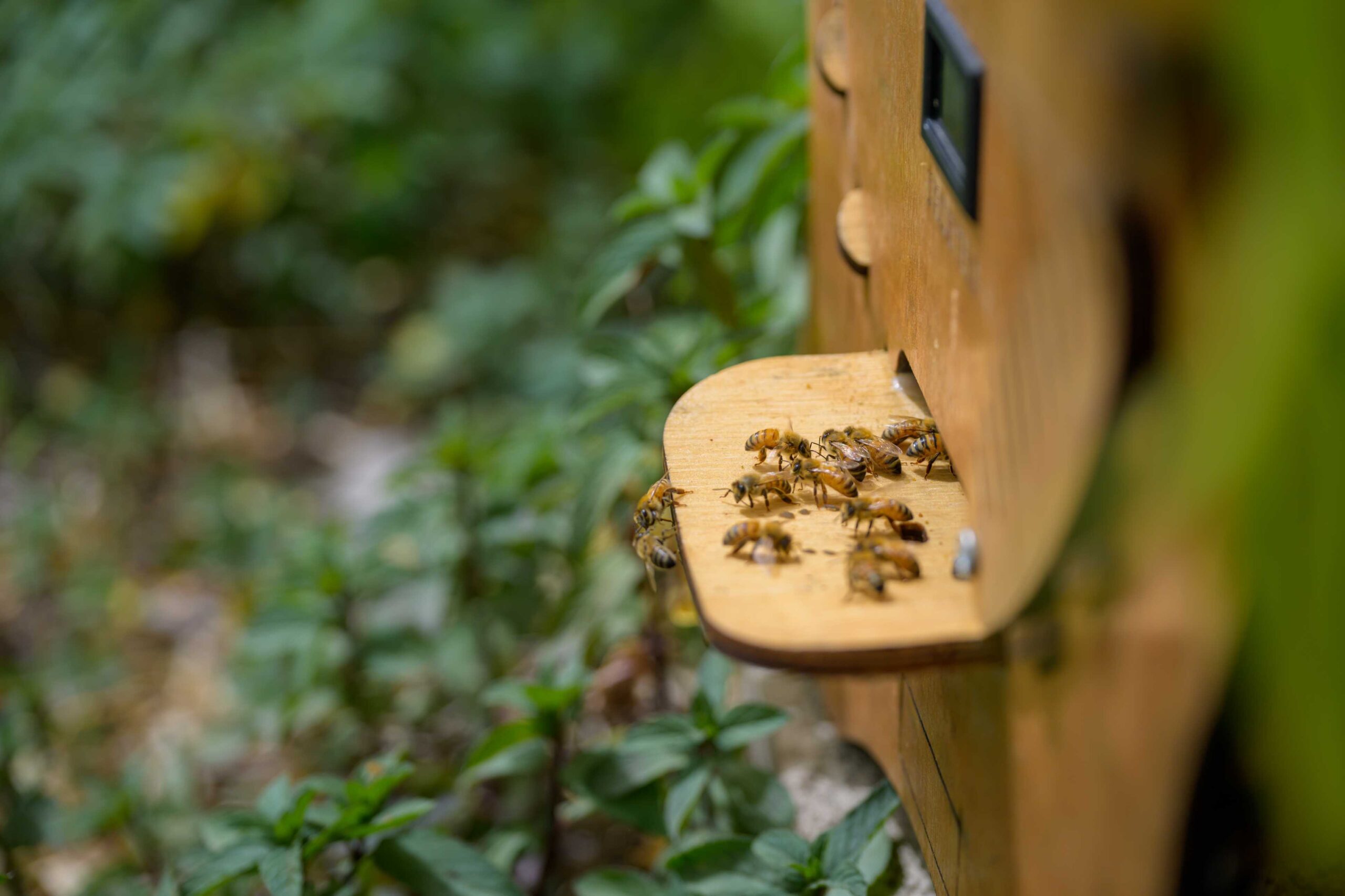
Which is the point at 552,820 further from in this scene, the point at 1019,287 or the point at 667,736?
the point at 1019,287

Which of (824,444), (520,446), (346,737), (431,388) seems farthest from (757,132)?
(431,388)

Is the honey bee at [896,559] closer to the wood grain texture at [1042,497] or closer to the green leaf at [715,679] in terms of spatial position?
the wood grain texture at [1042,497]

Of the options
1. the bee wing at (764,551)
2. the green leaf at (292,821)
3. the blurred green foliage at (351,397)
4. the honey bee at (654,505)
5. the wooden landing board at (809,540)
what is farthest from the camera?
the blurred green foliage at (351,397)

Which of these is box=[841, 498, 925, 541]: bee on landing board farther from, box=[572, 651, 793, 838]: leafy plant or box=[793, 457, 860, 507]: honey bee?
box=[572, 651, 793, 838]: leafy plant

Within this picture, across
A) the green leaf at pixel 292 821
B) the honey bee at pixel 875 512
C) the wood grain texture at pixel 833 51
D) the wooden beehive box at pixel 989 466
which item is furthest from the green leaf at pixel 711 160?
the green leaf at pixel 292 821

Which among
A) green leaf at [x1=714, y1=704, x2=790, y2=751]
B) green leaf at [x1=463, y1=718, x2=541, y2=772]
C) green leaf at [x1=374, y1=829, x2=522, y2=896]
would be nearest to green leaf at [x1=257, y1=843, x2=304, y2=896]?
green leaf at [x1=374, y1=829, x2=522, y2=896]
